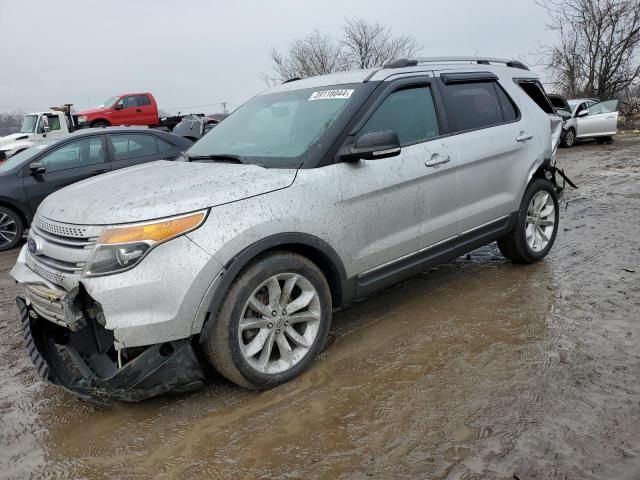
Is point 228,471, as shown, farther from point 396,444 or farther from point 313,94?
point 313,94

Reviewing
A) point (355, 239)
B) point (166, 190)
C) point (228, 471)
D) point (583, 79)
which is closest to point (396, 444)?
point (228, 471)

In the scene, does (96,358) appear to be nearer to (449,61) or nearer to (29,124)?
(449,61)

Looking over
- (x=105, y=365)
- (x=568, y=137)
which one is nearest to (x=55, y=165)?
(x=105, y=365)

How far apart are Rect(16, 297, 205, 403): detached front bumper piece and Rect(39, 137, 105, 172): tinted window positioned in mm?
5192

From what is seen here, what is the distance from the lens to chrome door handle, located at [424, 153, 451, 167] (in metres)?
3.76

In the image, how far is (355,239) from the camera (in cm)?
335

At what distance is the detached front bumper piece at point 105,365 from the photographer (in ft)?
8.70

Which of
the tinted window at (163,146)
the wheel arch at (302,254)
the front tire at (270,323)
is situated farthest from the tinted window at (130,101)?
the front tire at (270,323)

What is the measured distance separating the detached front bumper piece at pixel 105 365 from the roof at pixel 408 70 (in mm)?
2254

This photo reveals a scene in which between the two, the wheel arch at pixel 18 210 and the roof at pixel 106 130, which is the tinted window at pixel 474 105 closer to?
the roof at pixel 106 130

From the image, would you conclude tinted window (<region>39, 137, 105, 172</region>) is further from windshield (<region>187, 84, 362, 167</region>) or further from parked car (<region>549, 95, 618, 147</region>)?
parked car (<region>549, 95, 618, 147</region>)

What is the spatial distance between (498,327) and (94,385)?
2687mm

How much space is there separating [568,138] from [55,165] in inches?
600

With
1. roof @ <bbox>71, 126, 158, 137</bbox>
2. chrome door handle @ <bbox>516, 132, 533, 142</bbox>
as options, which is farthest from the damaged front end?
roof @ <bbox>71, 126, 158, 137</bbox>
